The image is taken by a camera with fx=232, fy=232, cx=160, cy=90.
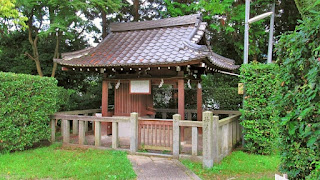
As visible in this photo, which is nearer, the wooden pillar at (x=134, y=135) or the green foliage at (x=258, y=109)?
the wooden pillar at (x=134, y=135)

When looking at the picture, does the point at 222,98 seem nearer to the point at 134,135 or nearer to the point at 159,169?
the point at 134,135

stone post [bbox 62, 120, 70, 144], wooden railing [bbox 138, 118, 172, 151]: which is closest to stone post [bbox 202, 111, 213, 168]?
wooden railing [bbox 138, 118, 172, 151]

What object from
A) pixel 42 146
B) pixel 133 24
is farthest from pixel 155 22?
pixel 42 146

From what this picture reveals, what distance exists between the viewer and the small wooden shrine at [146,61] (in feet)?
23.7

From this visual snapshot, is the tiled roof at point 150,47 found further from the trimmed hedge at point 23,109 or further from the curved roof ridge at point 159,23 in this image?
the trimmed hedge at point 23,109

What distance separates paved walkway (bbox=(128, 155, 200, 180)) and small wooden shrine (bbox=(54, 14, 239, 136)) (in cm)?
211

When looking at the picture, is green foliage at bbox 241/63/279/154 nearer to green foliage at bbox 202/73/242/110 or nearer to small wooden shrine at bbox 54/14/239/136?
small wooden shrine at bbox 54/14/239/136

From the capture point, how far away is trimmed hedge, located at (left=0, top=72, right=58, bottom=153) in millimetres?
6184

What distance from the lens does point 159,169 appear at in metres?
5.20

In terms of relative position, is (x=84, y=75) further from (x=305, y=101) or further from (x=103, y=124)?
(x=305, y=101)

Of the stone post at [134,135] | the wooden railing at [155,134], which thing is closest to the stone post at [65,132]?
the stone post at [134,135]

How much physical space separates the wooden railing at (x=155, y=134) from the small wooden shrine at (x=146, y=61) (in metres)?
1.24

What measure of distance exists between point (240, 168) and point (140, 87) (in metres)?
4.09

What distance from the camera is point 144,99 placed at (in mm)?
8852
